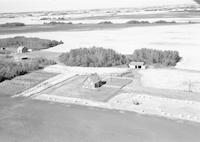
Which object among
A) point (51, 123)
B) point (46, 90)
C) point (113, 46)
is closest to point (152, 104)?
point (51, 123)

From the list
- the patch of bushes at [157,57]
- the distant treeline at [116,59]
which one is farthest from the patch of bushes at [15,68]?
the patch of bushes at [157,57]

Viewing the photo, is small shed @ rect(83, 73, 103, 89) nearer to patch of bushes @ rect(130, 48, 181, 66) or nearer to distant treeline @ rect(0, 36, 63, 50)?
patch of bushes @ rect(130, 48, 181, 66)

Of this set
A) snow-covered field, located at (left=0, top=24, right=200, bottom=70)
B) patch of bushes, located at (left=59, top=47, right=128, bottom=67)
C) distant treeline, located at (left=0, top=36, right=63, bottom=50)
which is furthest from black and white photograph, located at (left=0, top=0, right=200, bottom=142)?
distant treeline, located at (left=0, top=36, right=63, bottom=50)

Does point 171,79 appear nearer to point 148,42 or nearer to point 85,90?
point 85,90

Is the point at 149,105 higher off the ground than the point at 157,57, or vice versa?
the point at 157,57

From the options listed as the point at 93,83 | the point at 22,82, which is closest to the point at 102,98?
the point at 93,83

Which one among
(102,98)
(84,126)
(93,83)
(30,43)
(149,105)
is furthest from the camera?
(30,43)
